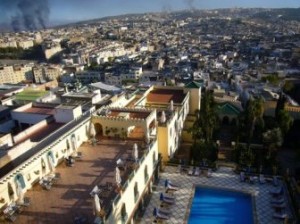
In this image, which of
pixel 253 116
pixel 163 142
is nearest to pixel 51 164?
pixel 163 142

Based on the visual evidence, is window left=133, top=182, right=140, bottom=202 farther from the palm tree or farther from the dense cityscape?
the palm tree

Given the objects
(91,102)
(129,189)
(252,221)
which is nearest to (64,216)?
(129,189)

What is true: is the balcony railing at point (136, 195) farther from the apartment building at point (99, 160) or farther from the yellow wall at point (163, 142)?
the yellow wall at point (163, 142)

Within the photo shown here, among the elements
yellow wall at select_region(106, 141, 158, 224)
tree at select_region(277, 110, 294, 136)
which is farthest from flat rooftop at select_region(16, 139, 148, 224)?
tree at select_region(277, 110, 294, 136)

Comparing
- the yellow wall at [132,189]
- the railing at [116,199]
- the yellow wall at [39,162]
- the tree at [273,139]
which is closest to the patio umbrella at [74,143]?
the yellow wall at [39,162]

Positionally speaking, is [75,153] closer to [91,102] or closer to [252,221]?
[91,102]
